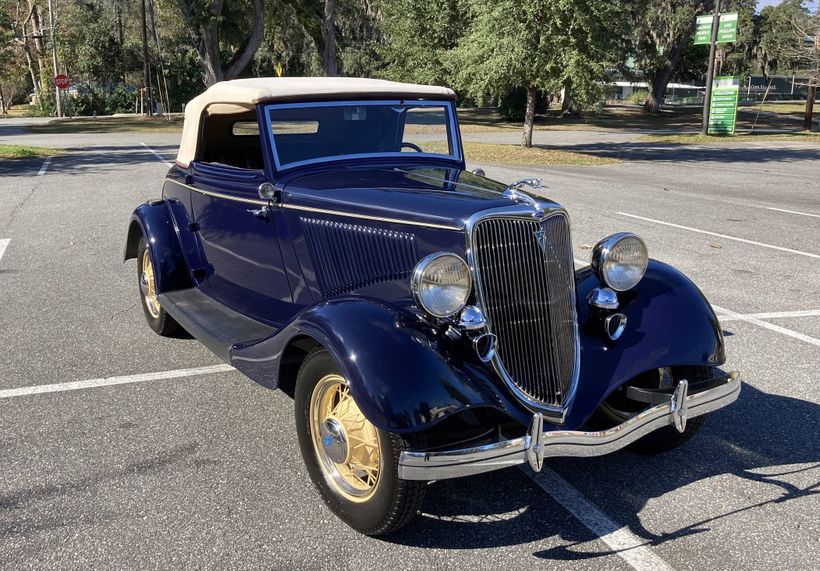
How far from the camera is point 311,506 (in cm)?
304

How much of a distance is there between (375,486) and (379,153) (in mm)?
2087

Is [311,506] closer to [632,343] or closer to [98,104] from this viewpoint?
[632,343]

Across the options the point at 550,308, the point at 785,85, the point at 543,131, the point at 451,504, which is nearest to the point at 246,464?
the point at 451,504

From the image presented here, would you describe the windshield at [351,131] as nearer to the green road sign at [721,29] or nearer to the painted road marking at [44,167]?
the painted road marking at [44,167]

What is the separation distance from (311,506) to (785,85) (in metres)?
88.1

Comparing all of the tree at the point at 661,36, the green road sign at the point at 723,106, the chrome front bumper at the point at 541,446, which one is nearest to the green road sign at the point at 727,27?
the green road sign at the point at 723,106

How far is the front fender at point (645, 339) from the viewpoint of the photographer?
3.07 meters

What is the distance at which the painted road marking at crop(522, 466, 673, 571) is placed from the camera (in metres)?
2.65

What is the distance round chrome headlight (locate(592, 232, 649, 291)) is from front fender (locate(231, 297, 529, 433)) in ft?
2.94

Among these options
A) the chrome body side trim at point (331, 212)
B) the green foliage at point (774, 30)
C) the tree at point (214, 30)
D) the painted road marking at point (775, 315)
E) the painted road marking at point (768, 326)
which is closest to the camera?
the chrome body side trim at point (331, 212)

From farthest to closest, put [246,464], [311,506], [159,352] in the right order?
[159,352] < [246,464] < [311,506]

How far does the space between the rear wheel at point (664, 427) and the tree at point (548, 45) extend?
50.7ft

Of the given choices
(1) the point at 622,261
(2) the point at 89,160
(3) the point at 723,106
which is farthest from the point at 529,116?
(1) the point at 622,261

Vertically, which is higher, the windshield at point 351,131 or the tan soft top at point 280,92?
the tan soft top at point 280,92
